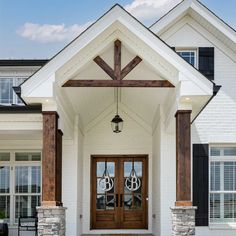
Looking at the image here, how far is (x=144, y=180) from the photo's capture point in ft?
47.4

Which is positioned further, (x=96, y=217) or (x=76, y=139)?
(x=96, y=217)

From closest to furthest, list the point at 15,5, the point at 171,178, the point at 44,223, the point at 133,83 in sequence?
the point at 44,223 → the point at 133,83 → the point at 171,178 → the point at 15,5

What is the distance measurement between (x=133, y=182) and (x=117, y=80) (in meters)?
5.46

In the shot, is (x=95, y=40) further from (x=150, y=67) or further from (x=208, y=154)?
(x=208, y=154)

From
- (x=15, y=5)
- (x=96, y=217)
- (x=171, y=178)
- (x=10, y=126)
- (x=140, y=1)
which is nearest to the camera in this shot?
(x=10, y=126)

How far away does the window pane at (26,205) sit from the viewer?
1362 centimetres

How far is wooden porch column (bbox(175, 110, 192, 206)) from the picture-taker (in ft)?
30.7

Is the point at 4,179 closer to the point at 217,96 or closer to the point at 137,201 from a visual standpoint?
the point at 137,201

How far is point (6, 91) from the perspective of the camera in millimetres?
13961

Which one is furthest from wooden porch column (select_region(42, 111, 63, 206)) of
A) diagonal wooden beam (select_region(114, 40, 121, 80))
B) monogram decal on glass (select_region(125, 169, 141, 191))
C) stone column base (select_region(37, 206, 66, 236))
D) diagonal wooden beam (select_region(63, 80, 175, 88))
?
monogram decal on glass (select_region(125, 169, 141, 191))

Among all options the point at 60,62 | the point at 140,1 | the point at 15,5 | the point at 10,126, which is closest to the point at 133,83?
the point at 60,62

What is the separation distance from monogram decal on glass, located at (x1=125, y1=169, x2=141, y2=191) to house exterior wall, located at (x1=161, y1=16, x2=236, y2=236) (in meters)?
2.54

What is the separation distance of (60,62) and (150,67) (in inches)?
74.3

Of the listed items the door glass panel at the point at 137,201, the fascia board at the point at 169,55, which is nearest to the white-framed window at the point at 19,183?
the door glass panel at the point at 137,201
